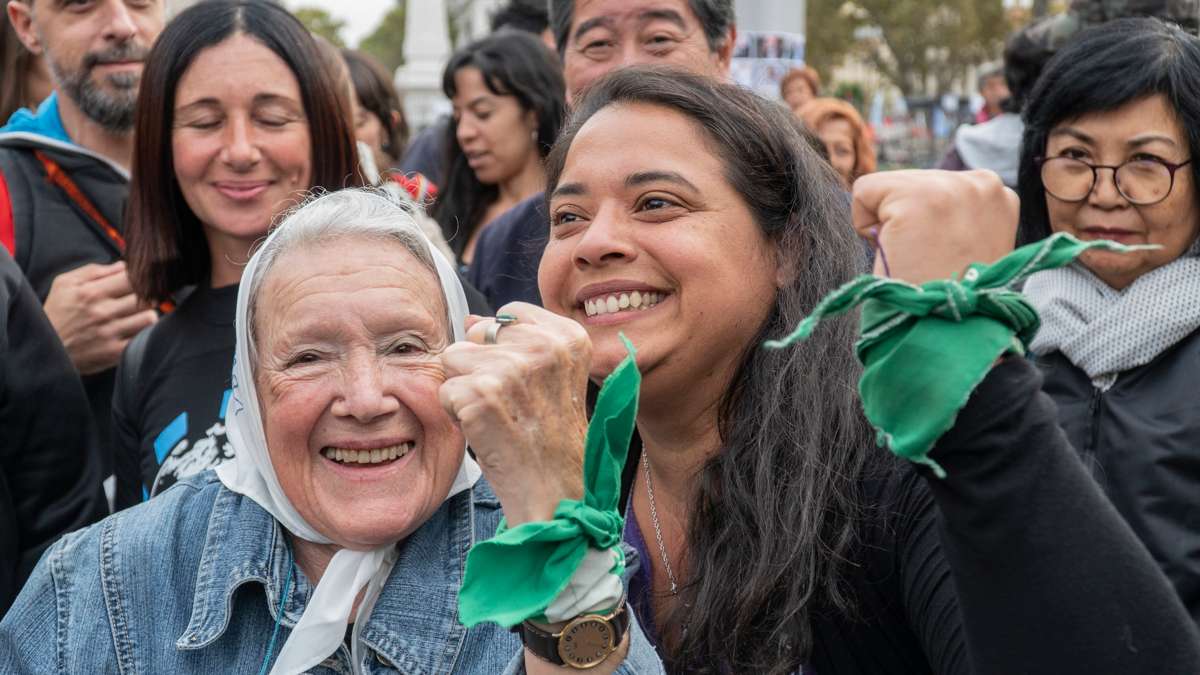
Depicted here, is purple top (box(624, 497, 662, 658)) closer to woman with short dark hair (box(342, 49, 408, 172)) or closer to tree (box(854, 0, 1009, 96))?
woman with short dark hair (box(342, 49, 408, 172))

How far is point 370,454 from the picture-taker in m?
2.29

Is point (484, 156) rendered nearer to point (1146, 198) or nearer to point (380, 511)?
point (1146, 198)

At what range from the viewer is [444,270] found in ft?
8.00

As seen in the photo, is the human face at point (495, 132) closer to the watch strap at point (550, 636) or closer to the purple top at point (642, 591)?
the purple top at point (642, 591)

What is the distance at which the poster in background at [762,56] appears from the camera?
18.3ft

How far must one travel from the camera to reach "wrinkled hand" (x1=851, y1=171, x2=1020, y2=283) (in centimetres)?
159

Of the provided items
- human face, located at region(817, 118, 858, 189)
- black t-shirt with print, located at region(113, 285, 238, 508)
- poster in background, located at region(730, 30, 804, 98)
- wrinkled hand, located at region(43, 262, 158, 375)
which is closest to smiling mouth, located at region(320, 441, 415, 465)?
black t-shirt with print, located at region(113, 285, 238, 508)

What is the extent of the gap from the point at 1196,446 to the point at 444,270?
174 centimetres

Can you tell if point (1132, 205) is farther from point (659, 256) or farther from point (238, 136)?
point (238, 136)

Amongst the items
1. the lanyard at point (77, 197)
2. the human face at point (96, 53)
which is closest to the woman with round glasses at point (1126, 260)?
the lanyard at point (77, 197)

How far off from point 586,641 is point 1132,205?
213 centimetres

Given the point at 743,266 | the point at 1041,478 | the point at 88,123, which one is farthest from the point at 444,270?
the point at 88,123

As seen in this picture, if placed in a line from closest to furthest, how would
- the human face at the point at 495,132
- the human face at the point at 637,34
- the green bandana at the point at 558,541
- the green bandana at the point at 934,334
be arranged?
1. the green bandana at the point at 934,334
2. the green bandana at the point at 558,541
3. the human face at the point at 637,34
4. the human face at the point at 495,132

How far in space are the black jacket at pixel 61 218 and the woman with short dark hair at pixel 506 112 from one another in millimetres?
1965
